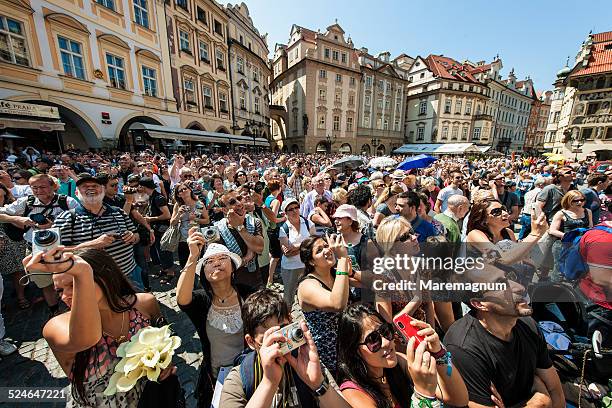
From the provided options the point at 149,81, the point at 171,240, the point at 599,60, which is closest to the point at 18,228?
the point at 171,240

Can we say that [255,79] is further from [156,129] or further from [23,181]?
[23,181]

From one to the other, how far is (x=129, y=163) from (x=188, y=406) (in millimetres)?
8203

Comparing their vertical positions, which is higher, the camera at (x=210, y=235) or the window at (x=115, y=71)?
the window at (x=115, y=71)

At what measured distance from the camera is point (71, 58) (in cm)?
1302

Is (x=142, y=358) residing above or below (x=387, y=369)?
above

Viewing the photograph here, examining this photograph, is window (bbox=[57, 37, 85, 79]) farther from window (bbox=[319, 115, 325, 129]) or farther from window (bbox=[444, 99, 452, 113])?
window (bbox=[444, 99, 452, 113])

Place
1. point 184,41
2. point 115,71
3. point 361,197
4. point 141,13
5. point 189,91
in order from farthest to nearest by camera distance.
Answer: point 189,91 → point 184,41 → point 141,13 → point 115,71 → point 361,197

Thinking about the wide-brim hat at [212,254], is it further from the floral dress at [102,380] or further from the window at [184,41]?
the window at [184,41]

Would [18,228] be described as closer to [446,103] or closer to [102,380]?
[102,380]

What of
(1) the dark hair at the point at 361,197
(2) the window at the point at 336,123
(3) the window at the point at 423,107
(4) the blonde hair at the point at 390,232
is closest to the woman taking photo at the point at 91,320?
(4) the blonde hair at the point at 390,232

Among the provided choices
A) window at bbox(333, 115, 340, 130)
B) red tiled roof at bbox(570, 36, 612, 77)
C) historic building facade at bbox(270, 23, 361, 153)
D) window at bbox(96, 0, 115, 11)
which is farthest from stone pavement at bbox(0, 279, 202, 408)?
red tiled roof at bbox(570, 36, 612, 77)

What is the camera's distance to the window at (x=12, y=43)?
421 inches

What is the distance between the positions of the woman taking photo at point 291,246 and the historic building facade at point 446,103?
4526cm

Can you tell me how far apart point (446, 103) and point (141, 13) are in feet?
140
